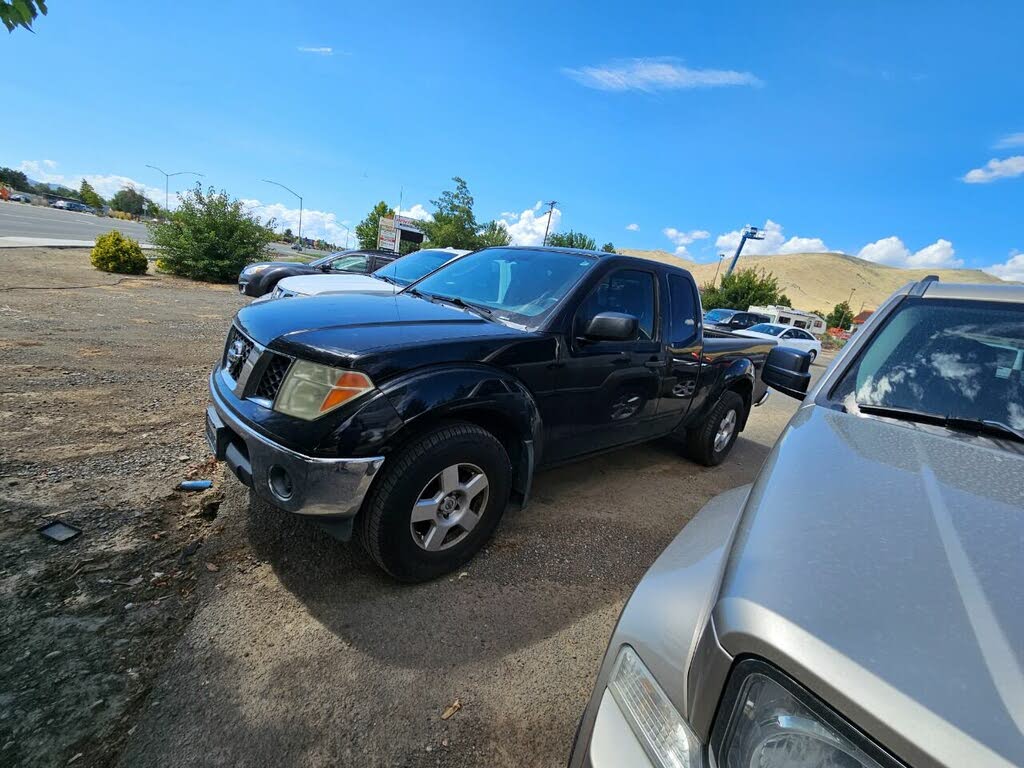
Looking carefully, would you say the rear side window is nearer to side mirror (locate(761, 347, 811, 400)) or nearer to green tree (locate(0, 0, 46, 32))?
side mirror (locate(761, 347, 811, 400))

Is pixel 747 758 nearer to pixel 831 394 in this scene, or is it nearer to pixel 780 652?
pixel 780 652

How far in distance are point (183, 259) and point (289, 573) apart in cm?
1682

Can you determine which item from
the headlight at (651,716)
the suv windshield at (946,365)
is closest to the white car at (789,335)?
the suv windshield at (946,365)

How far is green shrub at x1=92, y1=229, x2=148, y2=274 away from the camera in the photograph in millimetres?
13656

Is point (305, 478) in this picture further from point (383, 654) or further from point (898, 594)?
point (898, 594)

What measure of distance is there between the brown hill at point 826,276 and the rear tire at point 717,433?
351ft

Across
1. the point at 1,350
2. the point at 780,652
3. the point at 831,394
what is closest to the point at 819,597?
the point at 780,652

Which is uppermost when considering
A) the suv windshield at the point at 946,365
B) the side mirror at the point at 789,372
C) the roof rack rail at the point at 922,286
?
the roof rack rail at the point at 922,286

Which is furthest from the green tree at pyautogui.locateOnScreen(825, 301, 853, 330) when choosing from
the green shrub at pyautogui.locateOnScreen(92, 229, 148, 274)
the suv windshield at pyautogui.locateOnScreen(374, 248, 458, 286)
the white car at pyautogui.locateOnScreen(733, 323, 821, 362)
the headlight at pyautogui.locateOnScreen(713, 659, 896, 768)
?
the headlight at pyautogui.locateOnScreen(713, 659, 896, 768)

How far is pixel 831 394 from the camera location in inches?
76.5

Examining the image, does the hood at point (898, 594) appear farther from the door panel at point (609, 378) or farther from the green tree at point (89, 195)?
the green tree at point (89, 195)

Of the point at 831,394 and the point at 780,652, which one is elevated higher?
the point at 831,394

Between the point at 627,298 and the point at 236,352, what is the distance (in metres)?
2.42

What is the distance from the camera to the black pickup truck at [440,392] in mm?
2051
